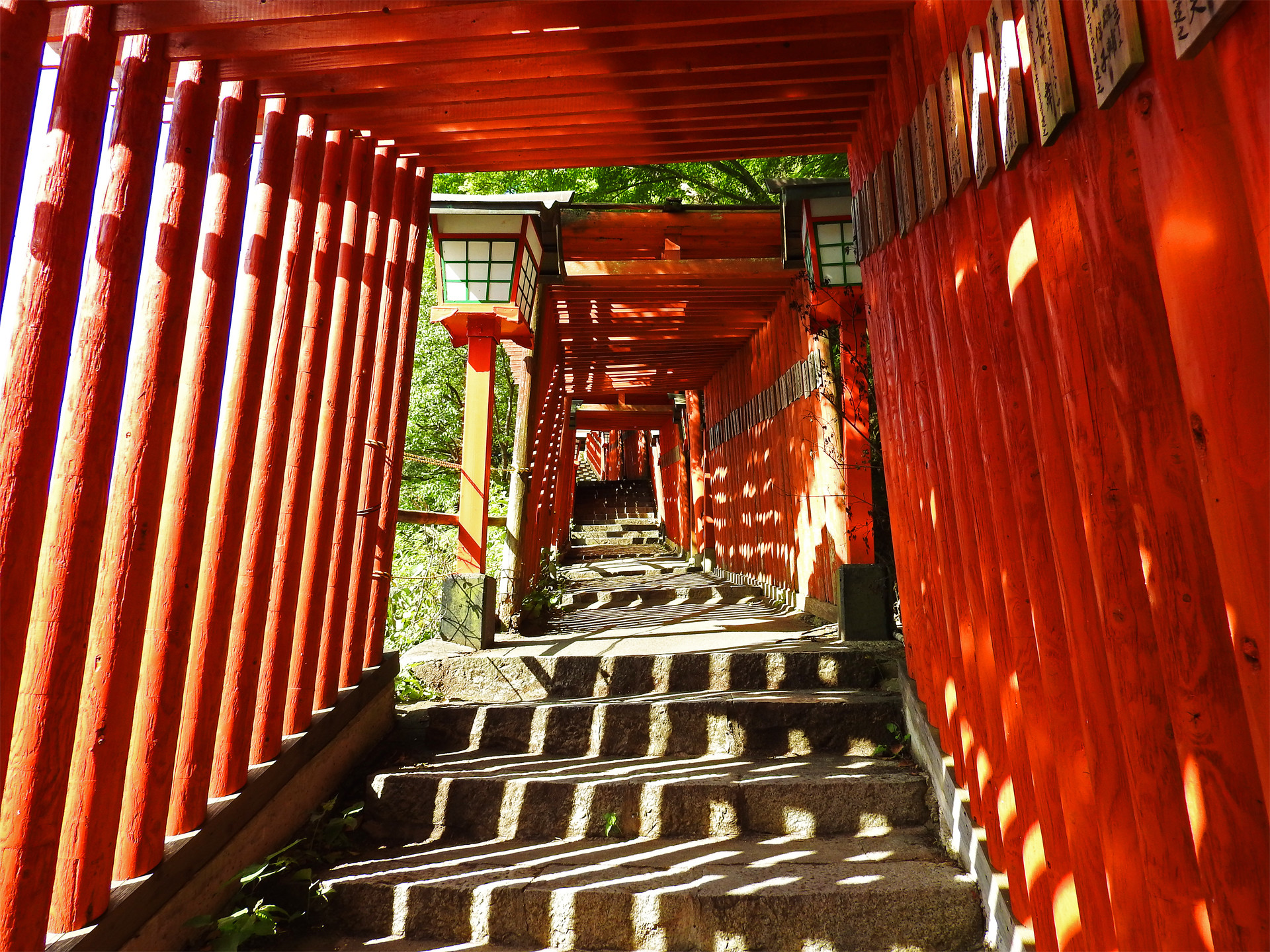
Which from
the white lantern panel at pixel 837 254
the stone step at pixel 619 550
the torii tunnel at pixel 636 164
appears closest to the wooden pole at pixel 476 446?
the torii tunnel at pixel 636 164

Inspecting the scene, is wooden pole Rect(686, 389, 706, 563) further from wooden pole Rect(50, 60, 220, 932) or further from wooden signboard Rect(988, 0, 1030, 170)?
wooden signboard Rect(988, 0, 1030, 170)

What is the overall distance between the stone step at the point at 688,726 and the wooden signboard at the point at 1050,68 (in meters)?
2.68

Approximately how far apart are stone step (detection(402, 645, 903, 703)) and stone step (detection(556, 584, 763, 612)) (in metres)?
2.76

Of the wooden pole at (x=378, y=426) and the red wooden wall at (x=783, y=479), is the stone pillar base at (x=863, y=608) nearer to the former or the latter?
the red wooden wall at (x=783, y=479)

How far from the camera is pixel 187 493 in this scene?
2281 mm

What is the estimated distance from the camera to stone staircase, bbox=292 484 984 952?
7.82 feet

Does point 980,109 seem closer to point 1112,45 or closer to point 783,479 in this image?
point 1112,45

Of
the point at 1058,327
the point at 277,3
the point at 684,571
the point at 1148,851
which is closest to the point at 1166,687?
the point at 1148,851

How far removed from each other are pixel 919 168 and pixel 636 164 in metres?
1.56

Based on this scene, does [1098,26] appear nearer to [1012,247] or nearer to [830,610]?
[1012,247]

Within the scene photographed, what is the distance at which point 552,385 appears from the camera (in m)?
8.05

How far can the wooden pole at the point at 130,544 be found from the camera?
75.2 inches

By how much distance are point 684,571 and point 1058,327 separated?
913 cm

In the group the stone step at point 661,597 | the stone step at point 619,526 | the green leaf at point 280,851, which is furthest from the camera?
the stone step at point 619,526
